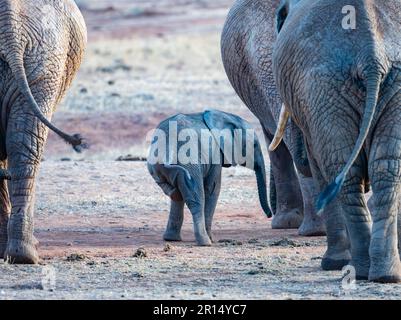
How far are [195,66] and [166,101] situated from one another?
9145mm

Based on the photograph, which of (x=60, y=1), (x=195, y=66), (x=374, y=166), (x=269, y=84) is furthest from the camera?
(x=195, y=66)

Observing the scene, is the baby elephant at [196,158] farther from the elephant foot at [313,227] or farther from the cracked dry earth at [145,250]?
the elephant foot at [313,227]

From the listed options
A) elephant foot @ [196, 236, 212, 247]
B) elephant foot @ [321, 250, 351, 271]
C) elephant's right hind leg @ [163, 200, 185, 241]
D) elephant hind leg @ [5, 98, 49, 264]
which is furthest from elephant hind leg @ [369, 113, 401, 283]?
elephant's right hind leg @ [163, 200, 185, 241]

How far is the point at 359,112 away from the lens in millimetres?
7891

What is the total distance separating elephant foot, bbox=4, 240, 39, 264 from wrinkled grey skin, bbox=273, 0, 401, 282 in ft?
6.59

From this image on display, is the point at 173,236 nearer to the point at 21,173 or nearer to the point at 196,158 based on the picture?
the point at 196,158

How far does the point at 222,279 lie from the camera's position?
330 inches

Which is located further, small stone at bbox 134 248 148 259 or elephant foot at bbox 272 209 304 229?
elephant foot at bbox 272 209 304 229

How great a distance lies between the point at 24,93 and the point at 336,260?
2217mm

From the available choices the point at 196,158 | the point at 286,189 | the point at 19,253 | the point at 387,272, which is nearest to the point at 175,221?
the point at 196,158

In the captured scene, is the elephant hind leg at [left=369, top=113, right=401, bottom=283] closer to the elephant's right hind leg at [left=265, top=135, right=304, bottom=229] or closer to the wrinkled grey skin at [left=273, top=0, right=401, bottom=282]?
the wrinkled grey skin at [left=273, top=0, right=401, bottom=282]

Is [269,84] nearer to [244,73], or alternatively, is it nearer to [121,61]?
[244,73]

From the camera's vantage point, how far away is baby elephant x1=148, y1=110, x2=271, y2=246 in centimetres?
1019
